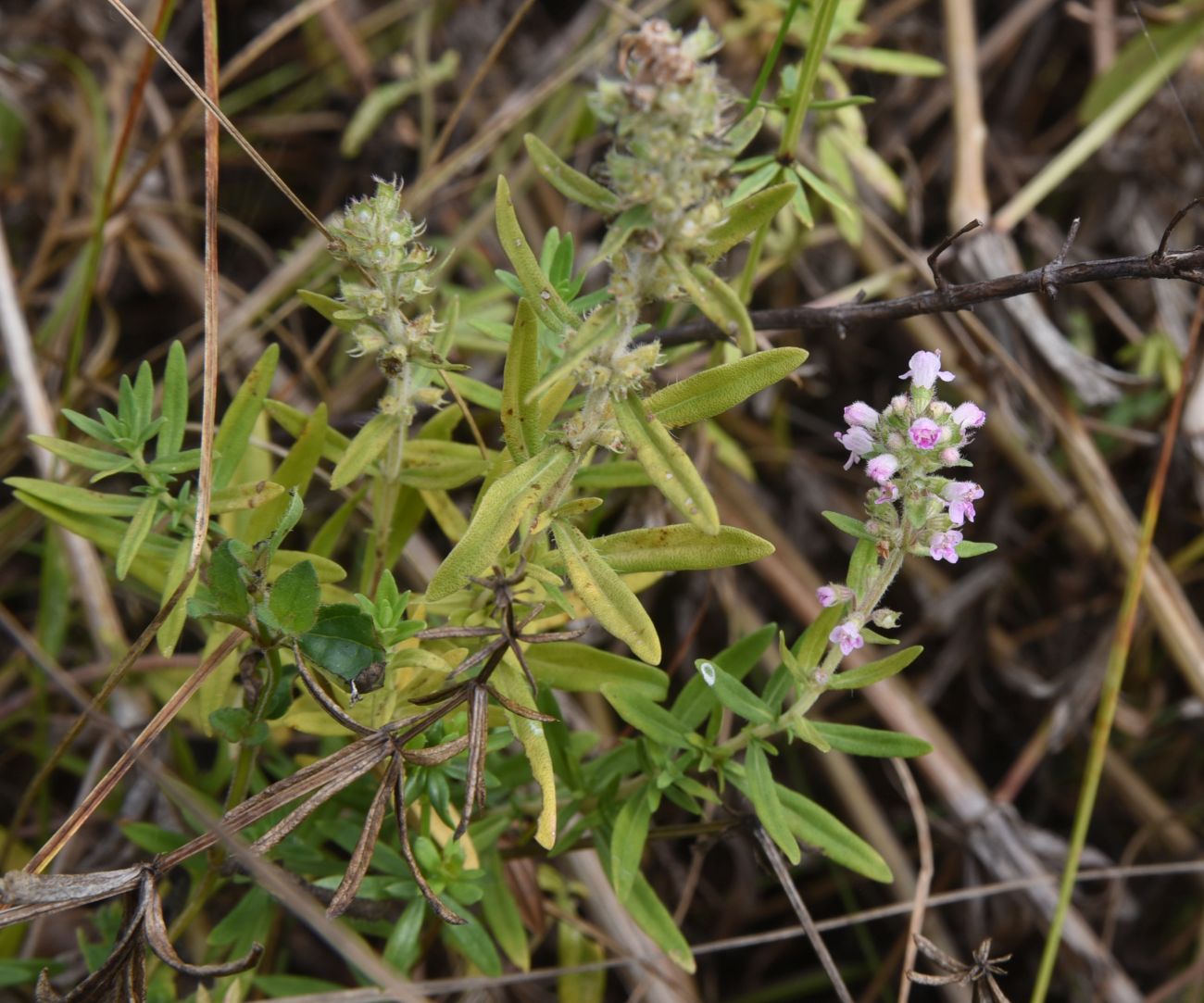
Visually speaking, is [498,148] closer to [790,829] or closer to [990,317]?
[990,317]

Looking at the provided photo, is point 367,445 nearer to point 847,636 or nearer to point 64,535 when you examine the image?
point 847,636

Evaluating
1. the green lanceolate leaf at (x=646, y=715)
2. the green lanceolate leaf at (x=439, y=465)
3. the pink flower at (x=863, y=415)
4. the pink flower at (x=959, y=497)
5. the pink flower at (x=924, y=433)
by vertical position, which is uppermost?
the green lanceolate leaf at (x=439, y=465)

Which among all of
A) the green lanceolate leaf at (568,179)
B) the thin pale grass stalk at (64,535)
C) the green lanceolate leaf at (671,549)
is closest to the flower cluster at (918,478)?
the green lanceolate leaf at (671,549)

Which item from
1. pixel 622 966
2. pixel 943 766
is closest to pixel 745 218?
pixel 622 966

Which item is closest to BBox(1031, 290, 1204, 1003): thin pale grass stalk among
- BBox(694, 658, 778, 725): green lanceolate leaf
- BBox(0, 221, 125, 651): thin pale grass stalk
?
BBox(694, 658, 778, 725): green lanceolate leaf

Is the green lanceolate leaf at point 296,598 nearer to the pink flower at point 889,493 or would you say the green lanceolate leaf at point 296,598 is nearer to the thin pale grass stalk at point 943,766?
the pink flower at point 889,493

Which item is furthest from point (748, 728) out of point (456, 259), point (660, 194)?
point (456, 259)
